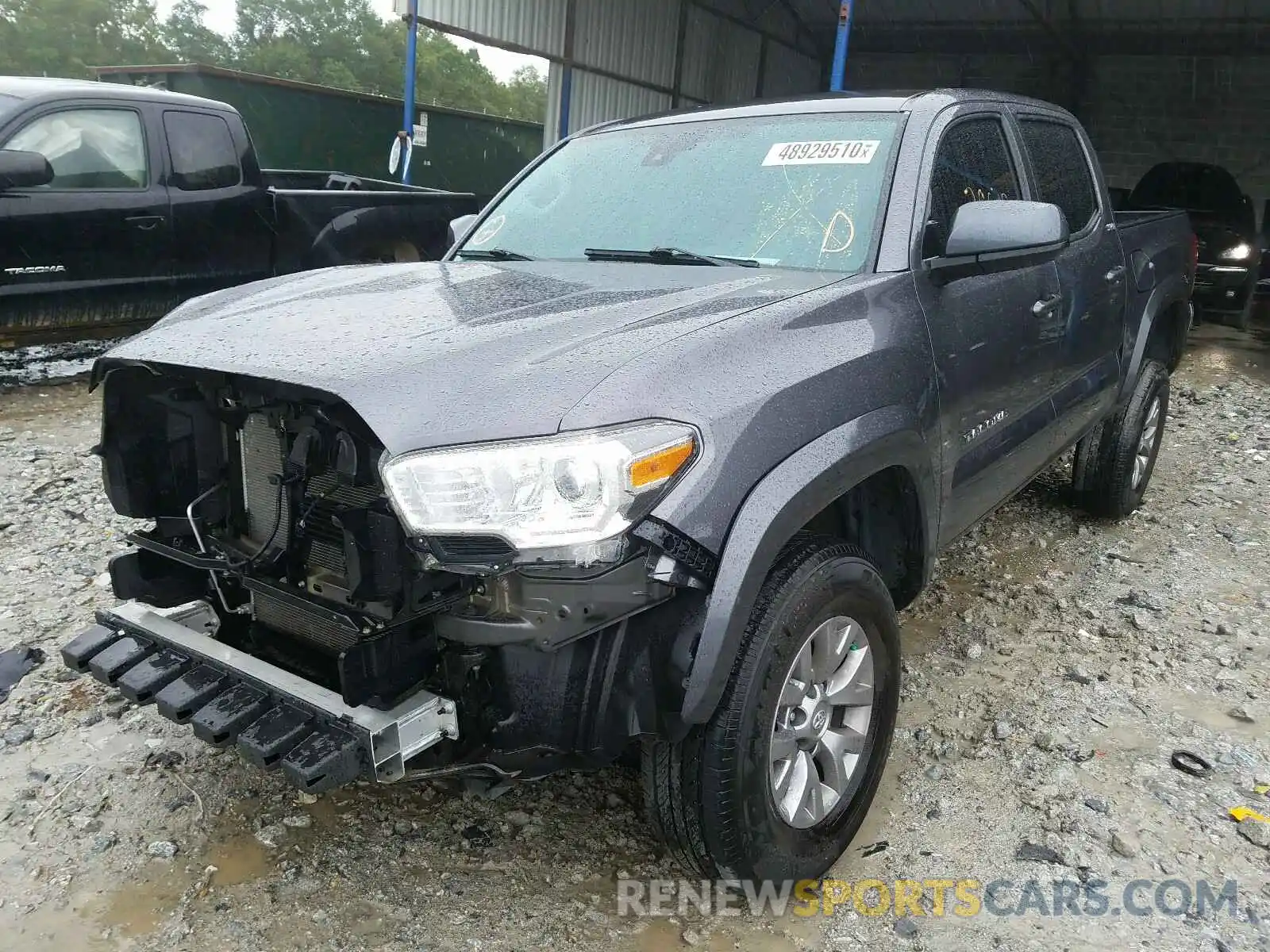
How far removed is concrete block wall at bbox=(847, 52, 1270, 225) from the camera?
18234 mm

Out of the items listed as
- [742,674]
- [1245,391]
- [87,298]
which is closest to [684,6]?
[1245,391]

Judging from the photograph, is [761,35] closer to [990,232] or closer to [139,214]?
[139,214]

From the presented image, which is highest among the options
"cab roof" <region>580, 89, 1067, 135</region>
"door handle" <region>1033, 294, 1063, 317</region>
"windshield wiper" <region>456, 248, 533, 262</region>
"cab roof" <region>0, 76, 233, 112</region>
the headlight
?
"cab roof" <region>0, 76, 233, 112</region>

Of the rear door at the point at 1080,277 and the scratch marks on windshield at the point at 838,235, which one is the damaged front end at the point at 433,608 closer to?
the scratch marks on windshield at the point at 838,235

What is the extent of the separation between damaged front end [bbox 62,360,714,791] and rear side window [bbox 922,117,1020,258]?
135cm

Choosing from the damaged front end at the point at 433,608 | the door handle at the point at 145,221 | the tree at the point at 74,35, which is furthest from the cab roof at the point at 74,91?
the tree at the point at 74,35

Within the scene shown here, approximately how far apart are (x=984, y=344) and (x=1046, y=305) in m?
0.57

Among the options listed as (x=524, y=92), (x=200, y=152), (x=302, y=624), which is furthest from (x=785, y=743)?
(x=524, y=92)

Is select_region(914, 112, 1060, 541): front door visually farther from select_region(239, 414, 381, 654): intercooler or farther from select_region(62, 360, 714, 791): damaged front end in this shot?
select_region(239, 414, 381, 654): intercooler

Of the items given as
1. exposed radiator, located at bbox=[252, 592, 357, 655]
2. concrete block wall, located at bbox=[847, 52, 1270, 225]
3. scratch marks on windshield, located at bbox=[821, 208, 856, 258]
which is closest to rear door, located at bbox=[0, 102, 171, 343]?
exposed radiator, located at bbox=[252, 592, 357, 655]

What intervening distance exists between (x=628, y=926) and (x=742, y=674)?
2.27 feet

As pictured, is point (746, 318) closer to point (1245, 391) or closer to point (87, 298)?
point (87, 298)

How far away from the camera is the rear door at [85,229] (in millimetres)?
5660

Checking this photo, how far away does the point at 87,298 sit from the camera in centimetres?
599
